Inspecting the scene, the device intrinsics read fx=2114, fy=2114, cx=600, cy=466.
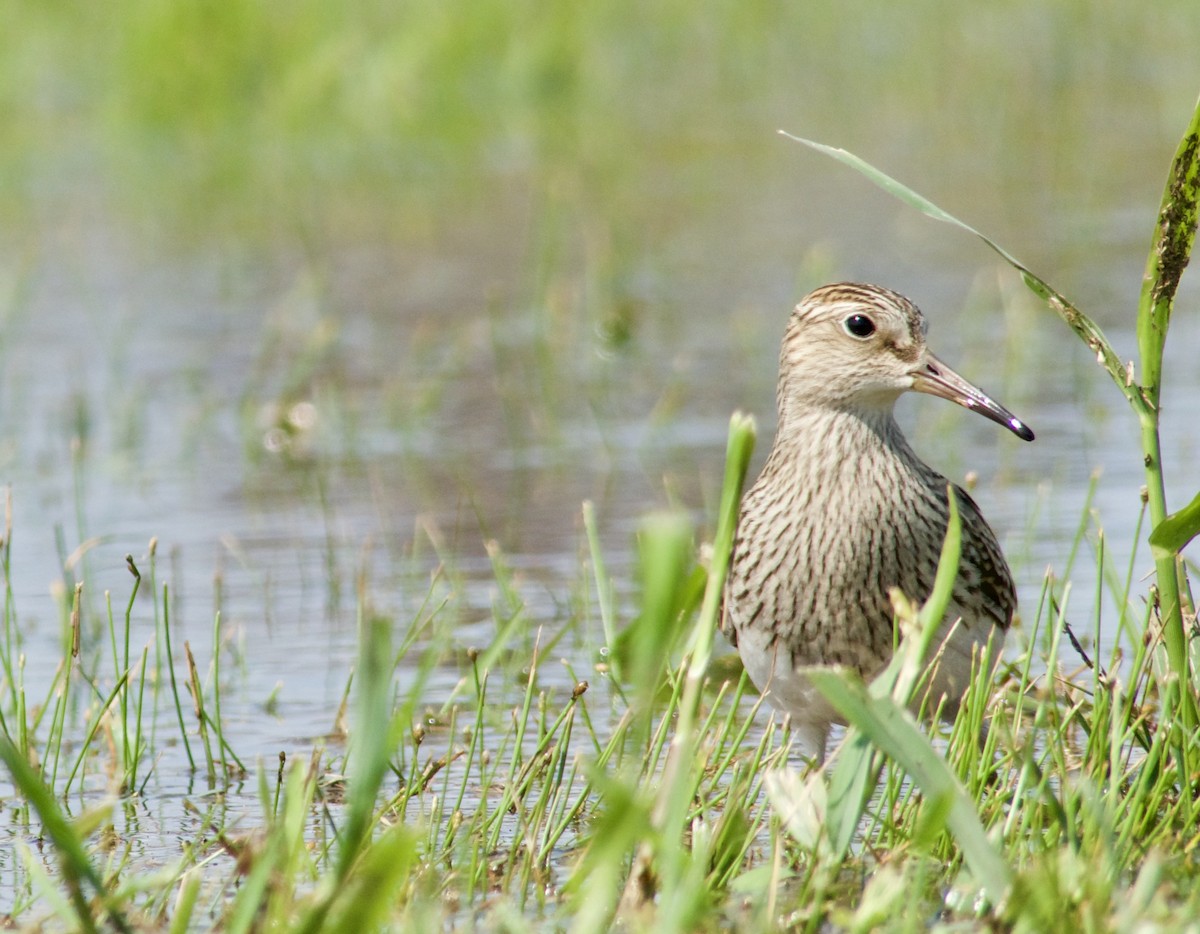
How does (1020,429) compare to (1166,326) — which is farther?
(1020,429)

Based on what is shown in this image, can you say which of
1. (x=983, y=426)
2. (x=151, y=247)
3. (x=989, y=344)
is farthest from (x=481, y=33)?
(x=983, y=426)

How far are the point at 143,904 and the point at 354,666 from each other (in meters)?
1.97

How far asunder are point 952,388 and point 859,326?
316 mm

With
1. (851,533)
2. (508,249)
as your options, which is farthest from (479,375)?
(851,533)

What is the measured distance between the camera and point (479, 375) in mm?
10484

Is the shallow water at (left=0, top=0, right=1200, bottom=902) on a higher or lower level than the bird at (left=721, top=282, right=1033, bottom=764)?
lower

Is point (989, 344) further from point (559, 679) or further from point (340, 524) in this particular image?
point (559, 679)

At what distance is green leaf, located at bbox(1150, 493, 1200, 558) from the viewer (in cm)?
380

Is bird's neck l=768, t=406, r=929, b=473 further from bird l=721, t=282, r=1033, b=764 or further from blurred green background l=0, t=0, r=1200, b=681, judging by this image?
blurred green background l=0, t=0, r=1200, b=681

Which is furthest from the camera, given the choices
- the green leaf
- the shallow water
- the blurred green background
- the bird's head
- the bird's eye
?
the blurred green background

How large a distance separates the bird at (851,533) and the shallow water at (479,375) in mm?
979

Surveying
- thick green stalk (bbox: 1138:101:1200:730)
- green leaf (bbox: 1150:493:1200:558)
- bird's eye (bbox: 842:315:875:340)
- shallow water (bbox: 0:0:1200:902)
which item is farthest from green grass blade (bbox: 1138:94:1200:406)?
shallow water (bbox: 0:0:1200:902)

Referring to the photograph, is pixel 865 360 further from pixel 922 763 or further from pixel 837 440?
pixel 922 763

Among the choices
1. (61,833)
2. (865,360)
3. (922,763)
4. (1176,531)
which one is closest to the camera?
(61,833)
